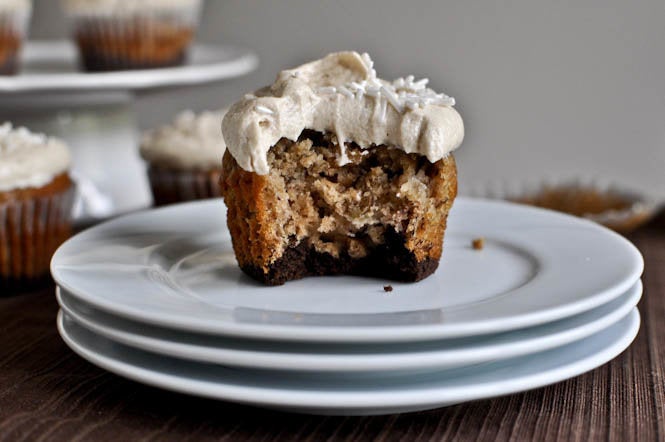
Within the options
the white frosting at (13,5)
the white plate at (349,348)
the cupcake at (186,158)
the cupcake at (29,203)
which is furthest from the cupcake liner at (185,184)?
the white plate at (349,348)

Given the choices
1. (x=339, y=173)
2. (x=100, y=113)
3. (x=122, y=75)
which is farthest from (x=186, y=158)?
(x=339, y=173)

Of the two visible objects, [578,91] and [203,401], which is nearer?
[203,401]

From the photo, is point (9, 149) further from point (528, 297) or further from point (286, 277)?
point (528, 297)

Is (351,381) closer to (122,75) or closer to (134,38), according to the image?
(122,75)

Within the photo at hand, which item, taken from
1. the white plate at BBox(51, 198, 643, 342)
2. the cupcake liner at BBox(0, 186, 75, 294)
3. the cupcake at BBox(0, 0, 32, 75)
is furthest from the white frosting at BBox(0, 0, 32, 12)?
the white plate at BBox(51, 198, 643, 342)

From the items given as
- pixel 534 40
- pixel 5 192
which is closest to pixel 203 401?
pixel 5 192

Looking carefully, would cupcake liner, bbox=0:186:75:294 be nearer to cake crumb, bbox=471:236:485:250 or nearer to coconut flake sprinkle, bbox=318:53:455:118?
coconut flake sprinkle, bbox=318:53:455:118

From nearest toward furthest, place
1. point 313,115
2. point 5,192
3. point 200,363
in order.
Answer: point 200,363 < point 313,115 < point 5,192
